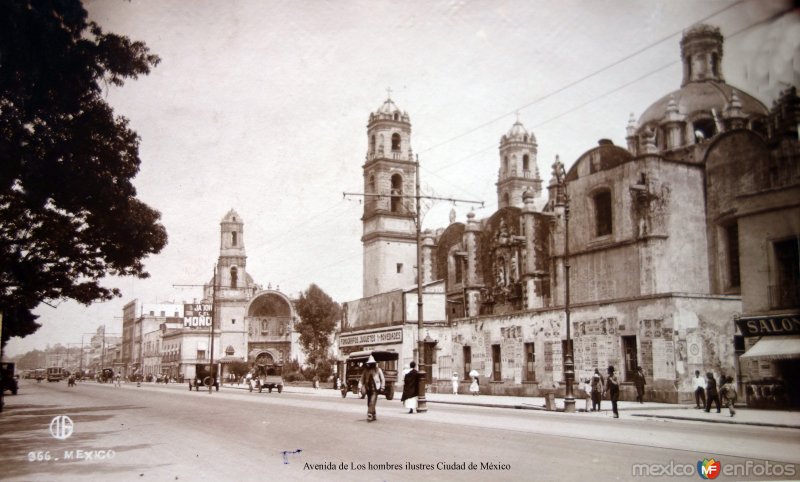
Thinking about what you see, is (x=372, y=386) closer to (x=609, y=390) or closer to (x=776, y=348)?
(x=609, y=390)

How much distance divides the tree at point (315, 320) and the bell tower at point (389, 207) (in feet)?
32.4

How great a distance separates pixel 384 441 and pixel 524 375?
22.1 m

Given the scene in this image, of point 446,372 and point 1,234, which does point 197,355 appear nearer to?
point 446,372

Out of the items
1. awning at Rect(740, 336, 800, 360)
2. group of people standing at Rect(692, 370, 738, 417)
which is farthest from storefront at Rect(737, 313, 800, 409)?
group of people standing at Rect(692, 370, 738, 417)

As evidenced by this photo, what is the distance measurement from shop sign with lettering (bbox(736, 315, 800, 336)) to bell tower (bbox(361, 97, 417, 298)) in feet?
120

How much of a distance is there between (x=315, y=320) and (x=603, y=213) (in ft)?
125

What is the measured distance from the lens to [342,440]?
12.5 meters

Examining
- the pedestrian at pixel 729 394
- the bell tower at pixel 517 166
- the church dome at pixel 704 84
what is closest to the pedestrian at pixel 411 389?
the pedestrian at pixel 729 394

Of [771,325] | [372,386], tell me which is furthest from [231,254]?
[771,325]

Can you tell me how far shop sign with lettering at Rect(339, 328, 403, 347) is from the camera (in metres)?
44.4

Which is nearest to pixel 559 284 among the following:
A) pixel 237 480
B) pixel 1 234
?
pixel 1 234

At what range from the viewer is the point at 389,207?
57469 mm

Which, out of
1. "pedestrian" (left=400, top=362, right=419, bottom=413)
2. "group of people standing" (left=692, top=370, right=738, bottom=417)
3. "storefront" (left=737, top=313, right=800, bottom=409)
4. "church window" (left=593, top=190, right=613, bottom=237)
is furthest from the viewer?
"church window" (left=593, top=190, right=613, bottom=237)

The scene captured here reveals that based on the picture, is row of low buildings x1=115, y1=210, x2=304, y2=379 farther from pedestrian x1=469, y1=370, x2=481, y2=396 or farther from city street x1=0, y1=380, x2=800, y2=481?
city street x1=0, y1=380, x2=800, y2=481
